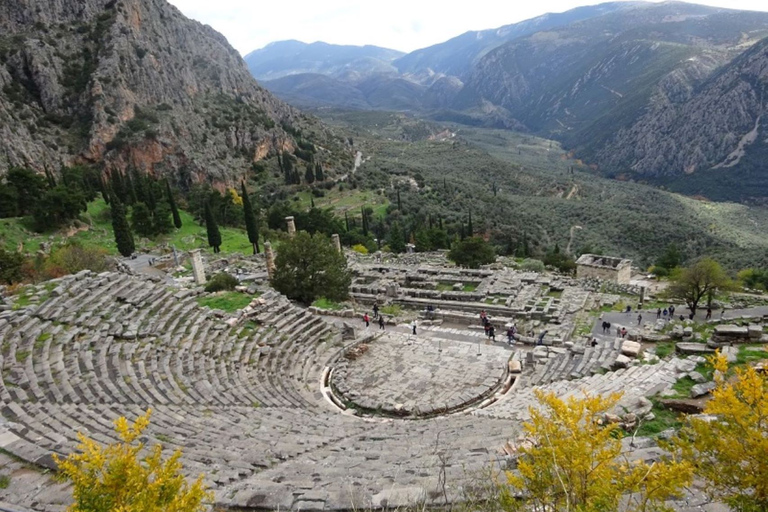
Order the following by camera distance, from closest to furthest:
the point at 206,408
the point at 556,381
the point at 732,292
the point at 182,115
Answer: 1. the point at 206,408
2. the point at 556,381
3. the point at 732,292
4. the point at 182,115

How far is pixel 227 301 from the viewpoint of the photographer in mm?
22000

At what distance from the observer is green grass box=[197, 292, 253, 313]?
840 inches

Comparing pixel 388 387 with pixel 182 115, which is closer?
pixel 388 387

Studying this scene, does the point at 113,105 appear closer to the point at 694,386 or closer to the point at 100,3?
the point at 100,3

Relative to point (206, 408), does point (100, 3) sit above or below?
above

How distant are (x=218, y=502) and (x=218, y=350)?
1040 cm

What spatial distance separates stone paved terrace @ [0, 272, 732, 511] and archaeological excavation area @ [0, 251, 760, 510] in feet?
0.19

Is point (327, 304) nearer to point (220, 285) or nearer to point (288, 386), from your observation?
point (220, 285)

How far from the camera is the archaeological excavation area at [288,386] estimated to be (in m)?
8.52

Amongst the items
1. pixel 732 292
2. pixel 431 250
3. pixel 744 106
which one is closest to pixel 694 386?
pixel 732 292

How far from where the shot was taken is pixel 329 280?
2697 cm

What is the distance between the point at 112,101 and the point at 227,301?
70.0m

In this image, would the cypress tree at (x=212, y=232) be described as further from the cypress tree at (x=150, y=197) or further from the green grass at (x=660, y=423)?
the green grass at (x=660, y=423)

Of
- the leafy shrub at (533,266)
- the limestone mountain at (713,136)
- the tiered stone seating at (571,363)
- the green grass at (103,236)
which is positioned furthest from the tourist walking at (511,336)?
→ the limestone mountain at (713,136)
